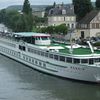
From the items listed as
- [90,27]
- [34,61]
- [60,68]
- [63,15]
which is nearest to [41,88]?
[60,68]

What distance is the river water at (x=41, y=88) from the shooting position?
28.7 m

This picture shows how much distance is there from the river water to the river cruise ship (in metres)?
0.63

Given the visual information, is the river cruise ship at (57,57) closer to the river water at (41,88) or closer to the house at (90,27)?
the river water at (41,88)

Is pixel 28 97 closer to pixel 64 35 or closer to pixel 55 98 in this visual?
pixel 55 98

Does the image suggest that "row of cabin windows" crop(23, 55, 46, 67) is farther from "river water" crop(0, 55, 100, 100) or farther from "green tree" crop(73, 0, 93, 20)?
"green tree" crop(73, 0, 93, 20)

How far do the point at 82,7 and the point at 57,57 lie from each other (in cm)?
4898

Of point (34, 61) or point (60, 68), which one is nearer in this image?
point (60, 68)

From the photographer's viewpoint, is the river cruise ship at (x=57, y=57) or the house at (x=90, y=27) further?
the house at (x=90, y=27)

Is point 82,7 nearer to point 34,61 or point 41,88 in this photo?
point 34,61

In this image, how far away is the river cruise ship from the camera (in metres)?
31.9

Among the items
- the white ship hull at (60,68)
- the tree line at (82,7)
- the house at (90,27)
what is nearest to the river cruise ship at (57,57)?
the white ship hull at (60,68)

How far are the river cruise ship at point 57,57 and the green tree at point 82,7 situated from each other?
116ft

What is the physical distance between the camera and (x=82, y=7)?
3250 inches

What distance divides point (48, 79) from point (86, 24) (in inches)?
1454
